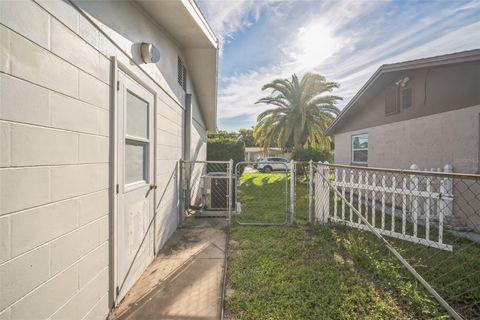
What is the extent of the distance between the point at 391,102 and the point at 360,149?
Answer: 2.29 metres

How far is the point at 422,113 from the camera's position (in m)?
5.59

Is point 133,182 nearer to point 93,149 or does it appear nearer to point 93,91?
point 93,149

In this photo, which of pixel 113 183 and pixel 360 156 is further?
pixel 360 156

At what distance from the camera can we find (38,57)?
1.37m

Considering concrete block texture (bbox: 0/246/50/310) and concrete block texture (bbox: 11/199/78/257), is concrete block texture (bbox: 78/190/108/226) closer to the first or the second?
concrete block texture (bbox: 11/199/78/257)

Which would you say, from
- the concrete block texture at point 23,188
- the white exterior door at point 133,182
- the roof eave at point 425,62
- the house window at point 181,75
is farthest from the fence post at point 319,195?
the concrete block texture at point 23,188

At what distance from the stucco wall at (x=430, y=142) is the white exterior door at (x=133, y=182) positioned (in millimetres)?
6242

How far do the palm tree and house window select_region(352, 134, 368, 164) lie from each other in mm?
4744

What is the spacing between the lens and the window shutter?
6.54 m

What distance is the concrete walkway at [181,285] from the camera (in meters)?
2.31

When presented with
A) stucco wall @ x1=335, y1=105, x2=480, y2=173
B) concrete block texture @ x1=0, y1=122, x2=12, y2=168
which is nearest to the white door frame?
concrete block texture @ x1=0, y1=122, x2=12, y2=168

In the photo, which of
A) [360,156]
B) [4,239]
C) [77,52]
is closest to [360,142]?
[360,156]

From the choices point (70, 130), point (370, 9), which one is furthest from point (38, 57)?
point (370, 9)

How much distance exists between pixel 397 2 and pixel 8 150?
22.6ft
